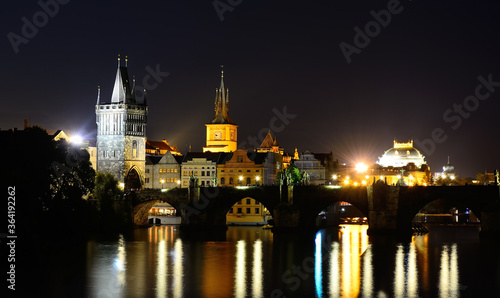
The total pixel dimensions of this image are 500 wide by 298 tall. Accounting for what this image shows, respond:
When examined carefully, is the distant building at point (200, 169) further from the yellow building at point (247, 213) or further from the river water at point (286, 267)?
the river water at point (286, 267)

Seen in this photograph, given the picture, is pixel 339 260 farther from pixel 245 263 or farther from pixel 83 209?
pixel 83 209

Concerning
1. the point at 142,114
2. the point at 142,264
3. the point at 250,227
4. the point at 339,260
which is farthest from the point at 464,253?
the point at 142,114

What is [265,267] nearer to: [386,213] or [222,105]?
[386,213]

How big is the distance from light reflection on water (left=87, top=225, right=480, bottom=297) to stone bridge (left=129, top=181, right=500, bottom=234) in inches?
169

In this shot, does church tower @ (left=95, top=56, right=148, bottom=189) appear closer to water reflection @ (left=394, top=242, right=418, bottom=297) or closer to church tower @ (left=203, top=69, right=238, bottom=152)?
church tower @ (left=203, top=69, right=238, bottom=152)

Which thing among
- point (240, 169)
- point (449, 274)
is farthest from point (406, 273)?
A: point (240, 169)

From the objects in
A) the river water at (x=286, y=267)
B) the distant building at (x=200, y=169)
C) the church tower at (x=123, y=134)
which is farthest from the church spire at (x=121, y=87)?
the river water at (x=286, y=267)

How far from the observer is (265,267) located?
8444 centimetres

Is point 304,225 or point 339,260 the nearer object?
point 339,260

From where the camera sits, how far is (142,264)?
8569 cm

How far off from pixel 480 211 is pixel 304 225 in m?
22.0

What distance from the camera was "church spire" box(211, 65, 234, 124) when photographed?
19762 cm

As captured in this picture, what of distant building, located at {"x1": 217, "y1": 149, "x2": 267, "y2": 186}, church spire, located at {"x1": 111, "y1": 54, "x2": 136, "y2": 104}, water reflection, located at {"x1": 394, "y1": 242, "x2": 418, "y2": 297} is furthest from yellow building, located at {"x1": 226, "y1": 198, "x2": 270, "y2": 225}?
water reflection, located at {"x1": 394, "y1": 242, "x2": 418, "y2": 297}

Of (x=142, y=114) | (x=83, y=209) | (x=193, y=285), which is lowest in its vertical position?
(x=193, y=285)
